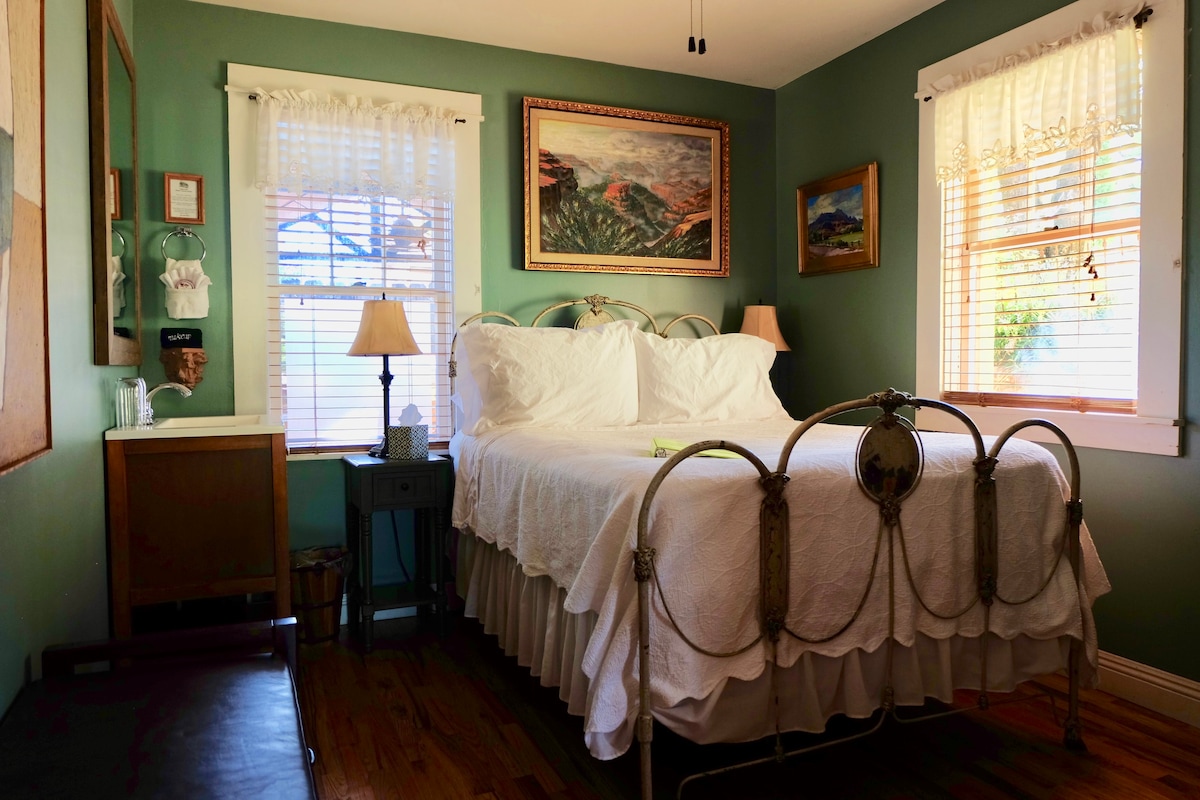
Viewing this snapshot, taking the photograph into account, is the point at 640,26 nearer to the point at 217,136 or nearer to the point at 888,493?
the point at 217,136

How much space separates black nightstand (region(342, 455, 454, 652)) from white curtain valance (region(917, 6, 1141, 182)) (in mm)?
2354

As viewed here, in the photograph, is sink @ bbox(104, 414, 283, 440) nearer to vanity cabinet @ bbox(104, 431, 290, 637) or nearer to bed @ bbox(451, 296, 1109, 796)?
vanity cabinet @ bbox(104, 431, 290, 637)

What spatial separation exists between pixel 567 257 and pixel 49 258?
2.44m

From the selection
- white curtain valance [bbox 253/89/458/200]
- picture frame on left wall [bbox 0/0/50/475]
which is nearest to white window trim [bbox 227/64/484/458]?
white curtain valance [bbox 253/89/458/200]

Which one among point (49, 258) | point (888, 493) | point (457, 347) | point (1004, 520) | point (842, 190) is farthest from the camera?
point (842, 190)

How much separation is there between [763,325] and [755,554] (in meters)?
2.37

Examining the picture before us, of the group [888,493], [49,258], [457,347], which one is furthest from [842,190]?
[49,258]

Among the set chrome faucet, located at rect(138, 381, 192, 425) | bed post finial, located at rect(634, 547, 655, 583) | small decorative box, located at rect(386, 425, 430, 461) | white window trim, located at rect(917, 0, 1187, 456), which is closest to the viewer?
bed post finial, located at rect(634, 547, 655, 583)

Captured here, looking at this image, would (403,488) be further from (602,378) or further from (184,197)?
(184,197)

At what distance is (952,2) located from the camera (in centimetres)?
330

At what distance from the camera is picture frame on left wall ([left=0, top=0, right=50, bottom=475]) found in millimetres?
1261

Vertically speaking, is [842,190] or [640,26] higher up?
[640,26]

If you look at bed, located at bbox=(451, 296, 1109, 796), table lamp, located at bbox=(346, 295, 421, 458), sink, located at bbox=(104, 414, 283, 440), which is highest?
table lamp, located at bbox=(346, 295, 421, 458)

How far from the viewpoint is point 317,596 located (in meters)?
3.19
